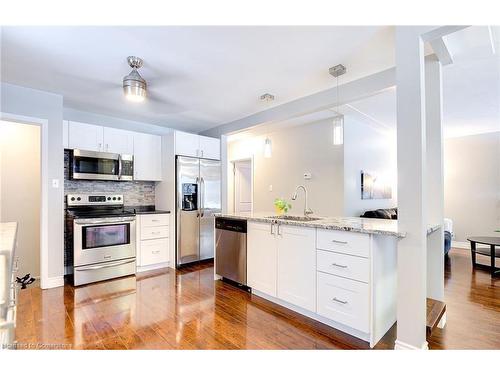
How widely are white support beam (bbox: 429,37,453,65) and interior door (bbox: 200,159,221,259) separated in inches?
131

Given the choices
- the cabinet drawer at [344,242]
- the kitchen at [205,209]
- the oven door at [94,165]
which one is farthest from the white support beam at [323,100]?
the oven door at [94,165]

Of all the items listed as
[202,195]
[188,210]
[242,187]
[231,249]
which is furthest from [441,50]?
[242,187]

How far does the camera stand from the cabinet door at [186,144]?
13.4 ft

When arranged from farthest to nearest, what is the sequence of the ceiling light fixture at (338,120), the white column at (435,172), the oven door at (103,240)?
the oven door at (103,240) < the ceiling light fixture at (338,120) < the white column at (435,172)

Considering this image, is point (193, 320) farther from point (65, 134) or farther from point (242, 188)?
point (242, 188)

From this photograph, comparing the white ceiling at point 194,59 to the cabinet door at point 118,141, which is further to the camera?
the cabinet door at point 118,141

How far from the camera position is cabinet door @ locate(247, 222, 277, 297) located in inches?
105

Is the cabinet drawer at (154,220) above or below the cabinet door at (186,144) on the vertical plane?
below

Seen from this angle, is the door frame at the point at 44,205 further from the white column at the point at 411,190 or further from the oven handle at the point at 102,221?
the white column at the point at 411,190

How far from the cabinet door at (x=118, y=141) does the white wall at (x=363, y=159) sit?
3.54 m

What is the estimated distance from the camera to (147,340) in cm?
201
